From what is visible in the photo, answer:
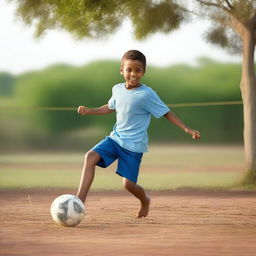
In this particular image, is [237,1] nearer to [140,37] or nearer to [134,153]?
[140,37]

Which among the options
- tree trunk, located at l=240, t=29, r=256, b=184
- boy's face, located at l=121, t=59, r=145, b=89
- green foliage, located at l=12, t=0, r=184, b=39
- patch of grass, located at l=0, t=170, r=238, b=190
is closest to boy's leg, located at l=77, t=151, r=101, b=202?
boy's face, located at l=121, t=59, r=145, b=89

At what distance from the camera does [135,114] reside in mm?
7113

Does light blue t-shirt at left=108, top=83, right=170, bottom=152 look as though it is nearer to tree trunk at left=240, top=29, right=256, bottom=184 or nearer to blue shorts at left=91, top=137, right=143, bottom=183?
blue shorts at left=91, top=137, right=143, bottom=183

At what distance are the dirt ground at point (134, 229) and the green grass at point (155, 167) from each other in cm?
516

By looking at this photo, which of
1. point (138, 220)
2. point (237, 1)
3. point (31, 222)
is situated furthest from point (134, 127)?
point (237, 1)

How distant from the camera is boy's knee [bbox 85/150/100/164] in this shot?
695 cm

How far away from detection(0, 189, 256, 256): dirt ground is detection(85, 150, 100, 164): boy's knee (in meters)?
0.61

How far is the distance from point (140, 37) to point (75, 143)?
3.70m

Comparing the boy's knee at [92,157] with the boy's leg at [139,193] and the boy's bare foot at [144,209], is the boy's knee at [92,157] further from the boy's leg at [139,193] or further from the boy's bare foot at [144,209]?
the boy's bare foot at [144,209]

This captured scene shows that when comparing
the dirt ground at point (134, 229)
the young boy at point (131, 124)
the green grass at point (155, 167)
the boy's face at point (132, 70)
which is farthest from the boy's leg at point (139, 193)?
the green grass at point (155, 167)

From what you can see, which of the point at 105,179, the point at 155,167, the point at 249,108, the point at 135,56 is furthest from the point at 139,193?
the point at 155,167

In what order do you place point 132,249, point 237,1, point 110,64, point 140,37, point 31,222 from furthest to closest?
1. point 110,64
2. point 140,37
3. point 237,1
4. point 31,222
5. point 132,249

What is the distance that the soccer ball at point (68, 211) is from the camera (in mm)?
6531

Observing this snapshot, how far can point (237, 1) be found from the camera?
12508mm
